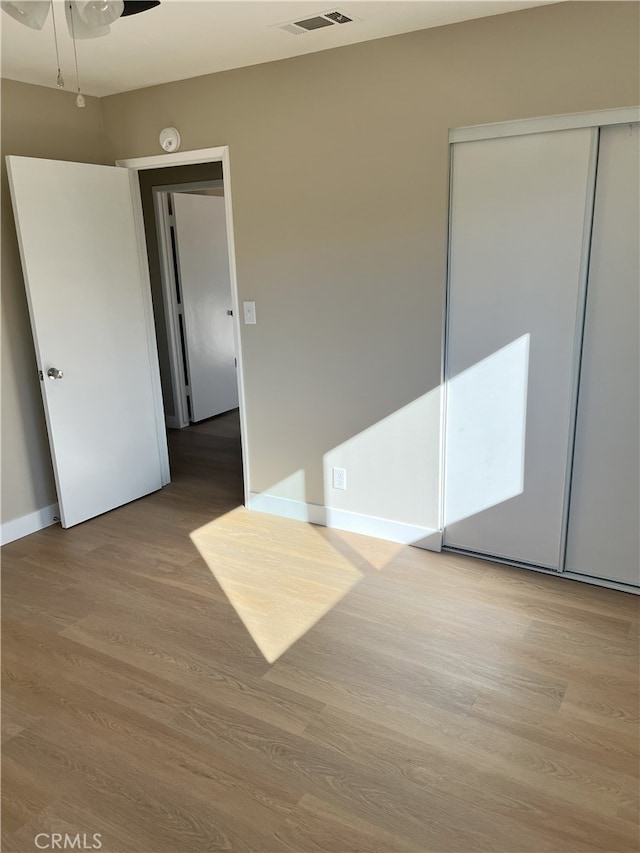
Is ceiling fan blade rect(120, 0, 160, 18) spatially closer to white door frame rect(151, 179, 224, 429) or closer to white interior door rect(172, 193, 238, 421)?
white door frame rect(151, 179, 224, 429)

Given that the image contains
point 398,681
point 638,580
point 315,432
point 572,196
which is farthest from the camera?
point 315,432

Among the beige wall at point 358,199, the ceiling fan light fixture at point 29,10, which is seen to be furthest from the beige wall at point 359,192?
the ceiling fan light fixture at point 29,10

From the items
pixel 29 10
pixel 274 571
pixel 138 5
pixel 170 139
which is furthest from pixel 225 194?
pixel 274 571

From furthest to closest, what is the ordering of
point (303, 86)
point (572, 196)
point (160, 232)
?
1. point (160, 232)
2. point (303, 86)
3. point (572, 196)

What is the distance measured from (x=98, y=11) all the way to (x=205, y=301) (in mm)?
3908

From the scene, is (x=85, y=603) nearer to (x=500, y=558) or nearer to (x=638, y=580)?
(x=500, y=558)

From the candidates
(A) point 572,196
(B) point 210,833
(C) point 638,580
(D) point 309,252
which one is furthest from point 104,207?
(C) point 638,580

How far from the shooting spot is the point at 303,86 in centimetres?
312

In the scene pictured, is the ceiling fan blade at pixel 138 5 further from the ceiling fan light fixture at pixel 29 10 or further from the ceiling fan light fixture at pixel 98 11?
the ceiling fan light fixture at pixel 29 10

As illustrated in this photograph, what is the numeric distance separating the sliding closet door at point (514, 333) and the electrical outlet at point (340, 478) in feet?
1.98

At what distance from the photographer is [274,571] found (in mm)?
3154

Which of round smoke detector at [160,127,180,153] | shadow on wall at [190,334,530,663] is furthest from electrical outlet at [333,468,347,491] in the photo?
round smoke detector at [160,127,180,153]

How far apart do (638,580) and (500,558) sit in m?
0.63

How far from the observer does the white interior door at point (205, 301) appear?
554 centimetres
